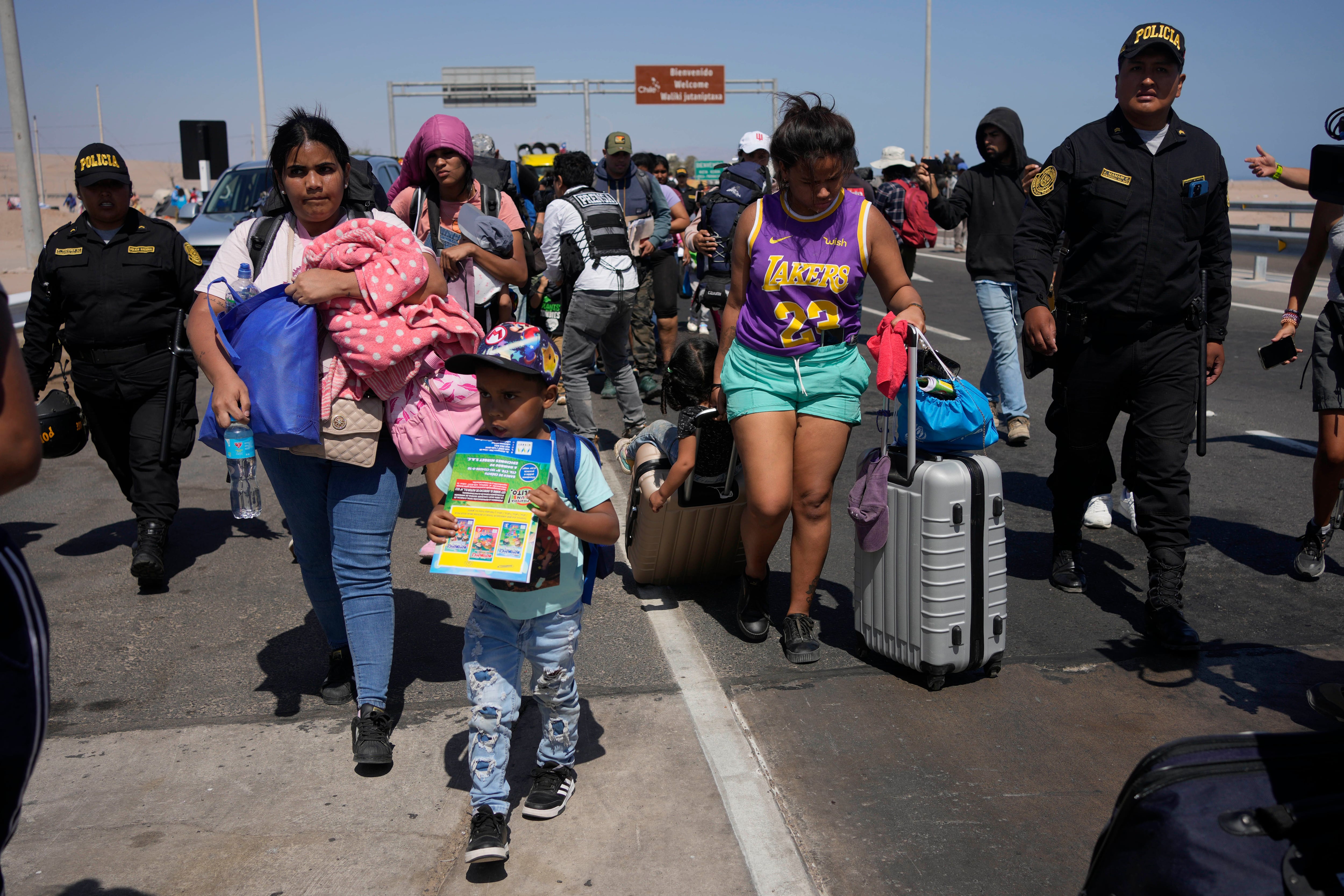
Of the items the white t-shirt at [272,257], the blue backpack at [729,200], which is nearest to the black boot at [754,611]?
the white t-shirt at [272,257]

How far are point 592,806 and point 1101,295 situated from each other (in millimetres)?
2969

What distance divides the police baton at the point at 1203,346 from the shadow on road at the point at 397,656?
3243 millimetres

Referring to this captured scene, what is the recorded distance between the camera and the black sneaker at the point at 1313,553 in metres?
4.93

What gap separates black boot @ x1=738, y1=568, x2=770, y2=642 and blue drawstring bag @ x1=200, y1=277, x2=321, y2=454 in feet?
6.26

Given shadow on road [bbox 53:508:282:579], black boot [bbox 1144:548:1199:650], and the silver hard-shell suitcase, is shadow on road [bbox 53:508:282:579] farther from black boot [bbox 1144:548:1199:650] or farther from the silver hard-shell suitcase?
black boot [bbox 1144:548:1199:650]

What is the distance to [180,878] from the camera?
113 inches

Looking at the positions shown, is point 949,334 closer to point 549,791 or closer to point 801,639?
point 801,639

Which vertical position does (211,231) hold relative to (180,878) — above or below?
above

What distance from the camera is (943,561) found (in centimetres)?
379

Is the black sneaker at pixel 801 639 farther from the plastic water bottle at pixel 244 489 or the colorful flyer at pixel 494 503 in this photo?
the plastic water bottle at pixel 244 489

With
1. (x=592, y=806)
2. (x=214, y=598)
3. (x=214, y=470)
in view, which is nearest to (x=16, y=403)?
(x=592, y=806)

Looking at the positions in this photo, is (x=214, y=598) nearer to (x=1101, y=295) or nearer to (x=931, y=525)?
(x=931, y=525)

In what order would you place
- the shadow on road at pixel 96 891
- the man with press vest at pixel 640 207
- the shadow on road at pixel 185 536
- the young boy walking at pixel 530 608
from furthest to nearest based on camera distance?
the man with press vest at pixel 640 207
the shadow on road at pixel 185 536
the young boy walking at pixel 530 608
the shadow on road at pixel 96 891

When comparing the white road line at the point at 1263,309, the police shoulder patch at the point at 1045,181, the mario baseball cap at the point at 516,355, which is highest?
the police shoulder patch at the point at 1045,181
